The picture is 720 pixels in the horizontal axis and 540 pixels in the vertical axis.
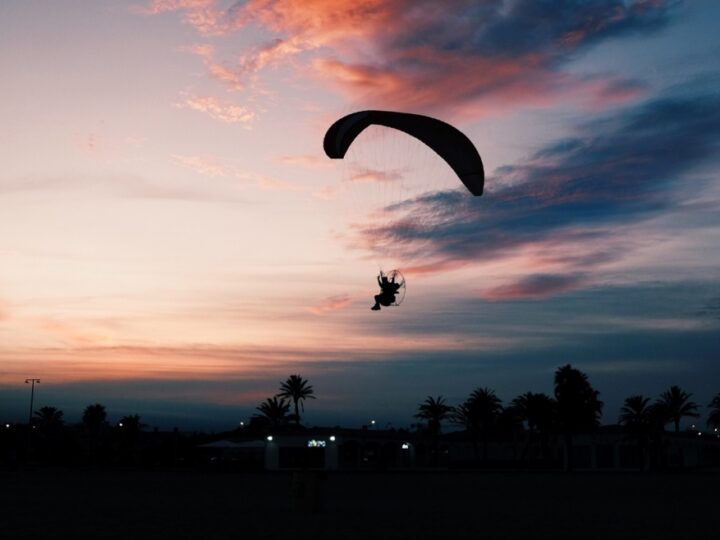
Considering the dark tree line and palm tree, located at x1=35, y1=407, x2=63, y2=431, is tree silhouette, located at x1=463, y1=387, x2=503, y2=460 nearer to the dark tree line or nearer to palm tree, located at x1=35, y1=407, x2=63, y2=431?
the dark tree line

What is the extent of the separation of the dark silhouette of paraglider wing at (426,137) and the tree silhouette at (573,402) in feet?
218

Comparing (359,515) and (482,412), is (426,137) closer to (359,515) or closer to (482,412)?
(359,515)

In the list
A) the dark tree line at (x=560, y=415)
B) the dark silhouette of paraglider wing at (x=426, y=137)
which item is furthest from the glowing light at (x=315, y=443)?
the dark silhouette of paraglider wing at (x=426, y=137)

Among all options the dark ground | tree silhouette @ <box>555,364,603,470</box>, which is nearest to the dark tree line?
tree silhouette @ <box>555,364,603,470</box>

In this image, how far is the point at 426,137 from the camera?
98.9 feet

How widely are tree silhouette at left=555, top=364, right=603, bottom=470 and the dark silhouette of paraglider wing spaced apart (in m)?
66.3

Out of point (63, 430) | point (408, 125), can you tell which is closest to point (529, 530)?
point (408, 125)

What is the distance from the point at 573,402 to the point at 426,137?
68680 millimetres

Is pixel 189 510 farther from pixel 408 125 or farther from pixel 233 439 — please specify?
pixel 233 439

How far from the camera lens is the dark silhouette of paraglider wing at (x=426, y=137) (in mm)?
29453

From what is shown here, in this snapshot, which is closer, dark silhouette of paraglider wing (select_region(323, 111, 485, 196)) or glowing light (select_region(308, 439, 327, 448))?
dark silhouette of paraglider wing (select_region(323, 111, 485, 196))

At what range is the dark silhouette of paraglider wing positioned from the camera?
1160 inches

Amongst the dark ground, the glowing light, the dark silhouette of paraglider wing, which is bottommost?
the dark ground

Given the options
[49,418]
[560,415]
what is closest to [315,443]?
[560,415]
